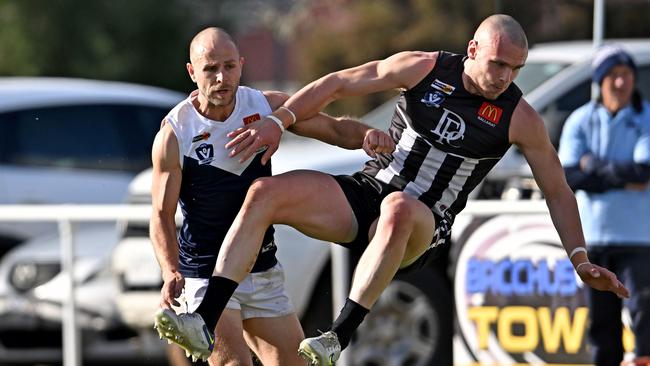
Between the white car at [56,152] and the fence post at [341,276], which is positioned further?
the white car at [56,152]

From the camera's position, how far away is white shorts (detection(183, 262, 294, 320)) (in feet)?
23.9

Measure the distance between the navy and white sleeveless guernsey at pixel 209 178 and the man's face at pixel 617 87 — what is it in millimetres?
2806

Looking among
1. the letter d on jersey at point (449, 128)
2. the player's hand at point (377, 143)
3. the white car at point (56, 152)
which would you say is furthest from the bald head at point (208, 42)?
the white car at point (56, 152)

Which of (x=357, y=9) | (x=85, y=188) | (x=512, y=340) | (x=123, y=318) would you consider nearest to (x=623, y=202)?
(x=512, y=340)

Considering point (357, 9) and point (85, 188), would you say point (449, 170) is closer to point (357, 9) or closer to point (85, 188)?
point (85, 188)

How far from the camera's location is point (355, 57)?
29625mm

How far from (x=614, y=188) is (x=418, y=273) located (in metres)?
1.53

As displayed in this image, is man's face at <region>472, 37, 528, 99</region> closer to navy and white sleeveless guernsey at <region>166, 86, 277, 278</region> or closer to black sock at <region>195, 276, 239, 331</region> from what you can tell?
navy and white sleeveless guernsey at <region>166, 86, 277, 278</region>

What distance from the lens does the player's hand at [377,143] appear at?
22.9ft

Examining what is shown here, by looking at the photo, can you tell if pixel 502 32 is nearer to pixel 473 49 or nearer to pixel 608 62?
pixel 473 49

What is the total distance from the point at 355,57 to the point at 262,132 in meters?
22.8

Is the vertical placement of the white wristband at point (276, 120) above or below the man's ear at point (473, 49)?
below

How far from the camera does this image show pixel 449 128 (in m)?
7.24

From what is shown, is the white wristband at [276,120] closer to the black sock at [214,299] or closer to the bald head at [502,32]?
the black sock at [214,299]
